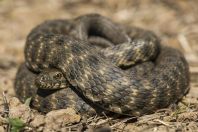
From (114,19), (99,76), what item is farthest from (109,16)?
(99,76)

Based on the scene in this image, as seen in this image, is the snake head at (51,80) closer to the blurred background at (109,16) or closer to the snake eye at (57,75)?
the snake eye at (57,75)

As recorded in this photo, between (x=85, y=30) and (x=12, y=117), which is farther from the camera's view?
(x=85, y=30)

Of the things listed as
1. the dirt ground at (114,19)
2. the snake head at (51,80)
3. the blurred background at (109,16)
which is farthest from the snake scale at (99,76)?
the blurred background at (109,16)

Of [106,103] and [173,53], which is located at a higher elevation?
[173,53]

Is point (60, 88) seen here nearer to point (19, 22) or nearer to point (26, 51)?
point (26, 51)

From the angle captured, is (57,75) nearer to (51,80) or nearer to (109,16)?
(51,80)

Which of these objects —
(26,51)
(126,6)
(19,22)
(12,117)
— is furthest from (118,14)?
(12,117)

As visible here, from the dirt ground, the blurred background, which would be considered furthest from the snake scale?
the blurred background
